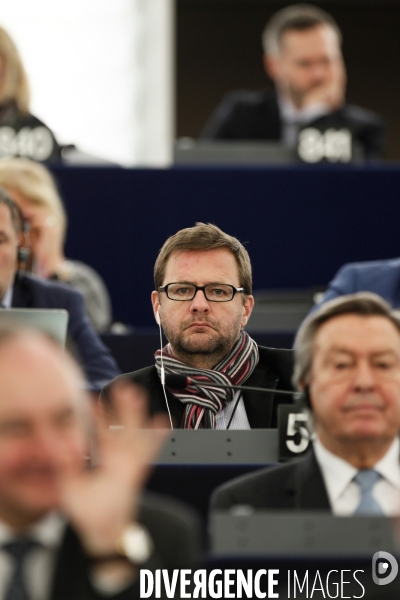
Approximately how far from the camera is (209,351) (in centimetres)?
199

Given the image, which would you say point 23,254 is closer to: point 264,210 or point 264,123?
point 264,210

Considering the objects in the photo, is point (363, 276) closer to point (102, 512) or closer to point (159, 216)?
point (159, 216)

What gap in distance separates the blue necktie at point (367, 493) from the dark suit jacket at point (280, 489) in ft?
0.15

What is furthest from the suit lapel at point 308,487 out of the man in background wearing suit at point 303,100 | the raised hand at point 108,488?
the man in background wearing suit at point 303,100

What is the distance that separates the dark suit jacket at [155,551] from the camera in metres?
1.37

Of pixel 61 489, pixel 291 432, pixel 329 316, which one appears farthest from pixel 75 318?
pixel 61 489

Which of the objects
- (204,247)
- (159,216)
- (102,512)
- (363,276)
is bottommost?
(102,512)

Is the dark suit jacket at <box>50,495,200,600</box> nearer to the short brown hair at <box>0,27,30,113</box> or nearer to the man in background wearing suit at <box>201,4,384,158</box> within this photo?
the short brown hair at <box>0,27,30,113</box>

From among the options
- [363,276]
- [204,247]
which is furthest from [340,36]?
[204,247]

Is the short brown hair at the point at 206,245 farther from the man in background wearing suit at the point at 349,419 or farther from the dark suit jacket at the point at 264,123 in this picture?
the dark suit jacket at the point at 264,123

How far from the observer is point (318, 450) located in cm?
179

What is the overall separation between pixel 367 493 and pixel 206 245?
1.75 feet

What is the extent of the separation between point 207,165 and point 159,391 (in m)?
2.35

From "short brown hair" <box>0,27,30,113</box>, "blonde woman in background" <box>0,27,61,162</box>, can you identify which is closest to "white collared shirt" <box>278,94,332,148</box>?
"blonde woman in background" <box>0,27,61,162</box>
